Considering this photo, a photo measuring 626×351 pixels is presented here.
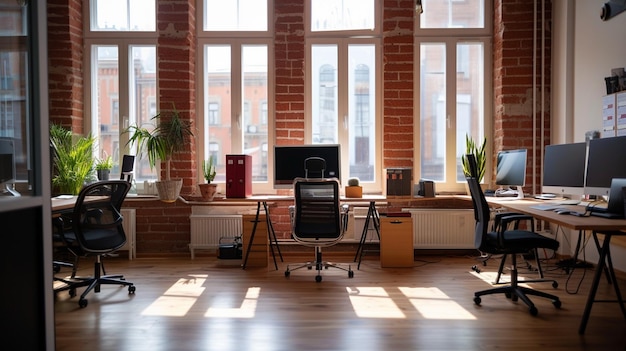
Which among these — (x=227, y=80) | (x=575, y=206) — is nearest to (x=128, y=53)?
(x=227, y=80)

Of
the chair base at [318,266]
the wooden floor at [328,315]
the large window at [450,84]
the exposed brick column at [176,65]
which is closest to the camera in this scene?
the wooden floor at [328,315]

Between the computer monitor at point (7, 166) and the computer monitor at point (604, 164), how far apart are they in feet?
15.0

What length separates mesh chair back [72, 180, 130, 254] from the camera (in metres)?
3.84

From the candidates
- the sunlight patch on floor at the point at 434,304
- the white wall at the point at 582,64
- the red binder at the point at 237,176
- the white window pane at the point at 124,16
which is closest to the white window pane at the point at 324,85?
the red binder at the point at 237,176

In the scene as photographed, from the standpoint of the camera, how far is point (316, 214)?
470cm

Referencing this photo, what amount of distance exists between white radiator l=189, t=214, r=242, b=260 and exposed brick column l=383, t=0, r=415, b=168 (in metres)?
1.94

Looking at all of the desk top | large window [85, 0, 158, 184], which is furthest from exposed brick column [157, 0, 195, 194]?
the desk top

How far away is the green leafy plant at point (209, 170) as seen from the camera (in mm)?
5516

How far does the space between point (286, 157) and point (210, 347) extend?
9.06 ft

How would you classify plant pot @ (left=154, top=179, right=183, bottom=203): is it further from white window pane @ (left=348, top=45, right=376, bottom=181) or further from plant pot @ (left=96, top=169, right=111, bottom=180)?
white window pane @ (left=348, top=45, right=376, bottom=181)

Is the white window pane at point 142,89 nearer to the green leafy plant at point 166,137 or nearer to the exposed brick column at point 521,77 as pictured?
the green leafy plant at point 166,137

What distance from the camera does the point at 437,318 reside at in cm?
345

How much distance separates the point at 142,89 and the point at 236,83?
3.83 feet

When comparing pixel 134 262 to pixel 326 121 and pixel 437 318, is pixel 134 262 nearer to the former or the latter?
pixel 326 121
